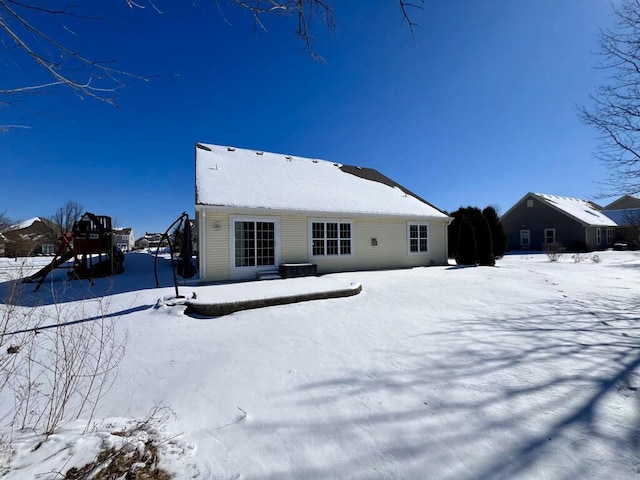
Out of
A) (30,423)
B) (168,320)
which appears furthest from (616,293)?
(30,423)

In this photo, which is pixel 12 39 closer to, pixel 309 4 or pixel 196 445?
pixel 309 4

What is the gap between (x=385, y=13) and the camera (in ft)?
10.3

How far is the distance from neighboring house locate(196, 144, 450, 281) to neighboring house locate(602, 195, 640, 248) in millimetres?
24315

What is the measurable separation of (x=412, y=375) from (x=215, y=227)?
808 centimetres

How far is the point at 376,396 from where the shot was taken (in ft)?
9.27

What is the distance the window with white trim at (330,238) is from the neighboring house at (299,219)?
43 mm

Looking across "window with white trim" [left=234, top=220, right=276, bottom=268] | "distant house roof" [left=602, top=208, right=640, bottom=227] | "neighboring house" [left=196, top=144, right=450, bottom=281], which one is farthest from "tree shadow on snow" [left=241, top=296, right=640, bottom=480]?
"distant house roof" [left=602, top=208, right=640, bottom=227]

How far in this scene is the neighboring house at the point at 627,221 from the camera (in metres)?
25.7

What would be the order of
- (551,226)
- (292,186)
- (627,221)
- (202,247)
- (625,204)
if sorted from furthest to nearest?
(625,204) → (627,221) → (551,226) → (292,186) → (202,247)

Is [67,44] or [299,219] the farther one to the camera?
[299,219]

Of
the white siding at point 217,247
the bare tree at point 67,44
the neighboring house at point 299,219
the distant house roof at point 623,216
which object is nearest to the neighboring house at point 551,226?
the distant house roof at point 623,216

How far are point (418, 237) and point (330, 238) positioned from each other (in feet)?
17.0

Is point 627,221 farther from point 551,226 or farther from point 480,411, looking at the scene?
point 480,411

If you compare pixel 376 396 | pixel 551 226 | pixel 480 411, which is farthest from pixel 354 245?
pixel 551 226
